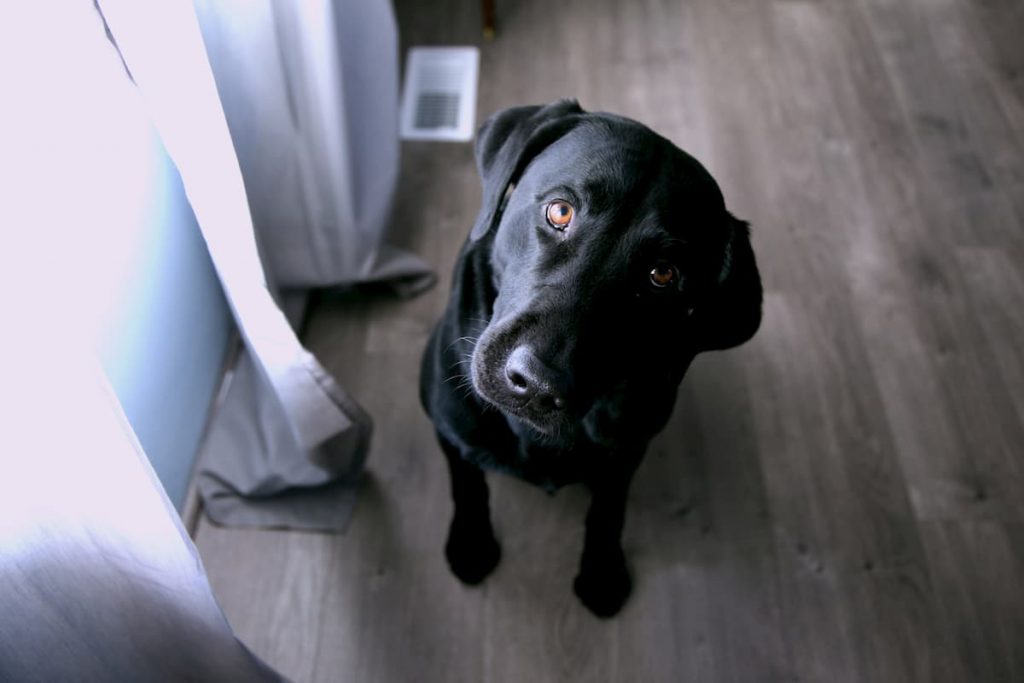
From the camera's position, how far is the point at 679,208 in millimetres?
1084

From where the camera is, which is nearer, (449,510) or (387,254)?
(449,510)

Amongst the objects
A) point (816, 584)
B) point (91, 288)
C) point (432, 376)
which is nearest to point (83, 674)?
point (91, 288)

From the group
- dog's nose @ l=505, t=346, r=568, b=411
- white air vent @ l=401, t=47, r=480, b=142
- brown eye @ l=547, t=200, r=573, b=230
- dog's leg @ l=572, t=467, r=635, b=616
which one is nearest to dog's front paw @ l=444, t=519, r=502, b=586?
dog's leg @ l=572, t=467, r=635, b=616

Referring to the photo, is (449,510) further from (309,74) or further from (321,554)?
(309,74)

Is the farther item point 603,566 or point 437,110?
point 437,110

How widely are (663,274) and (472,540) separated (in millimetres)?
631

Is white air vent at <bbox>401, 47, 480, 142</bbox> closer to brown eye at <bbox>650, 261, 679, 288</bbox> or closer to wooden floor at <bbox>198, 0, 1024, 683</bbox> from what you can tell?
wooden floor at <bbox>198, 0, 1024, 683</bbox>

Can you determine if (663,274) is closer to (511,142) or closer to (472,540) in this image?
(511,142)

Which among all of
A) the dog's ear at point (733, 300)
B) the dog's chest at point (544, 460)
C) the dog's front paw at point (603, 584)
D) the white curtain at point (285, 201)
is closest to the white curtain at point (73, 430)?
the white curtain at point (285, 201)

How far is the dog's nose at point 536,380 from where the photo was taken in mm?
1025

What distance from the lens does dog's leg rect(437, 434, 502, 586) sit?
4.78 feet

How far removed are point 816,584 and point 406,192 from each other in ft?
4.00

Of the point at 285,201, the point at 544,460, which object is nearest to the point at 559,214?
the point at 544,460

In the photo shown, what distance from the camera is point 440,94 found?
2217 millimetres
